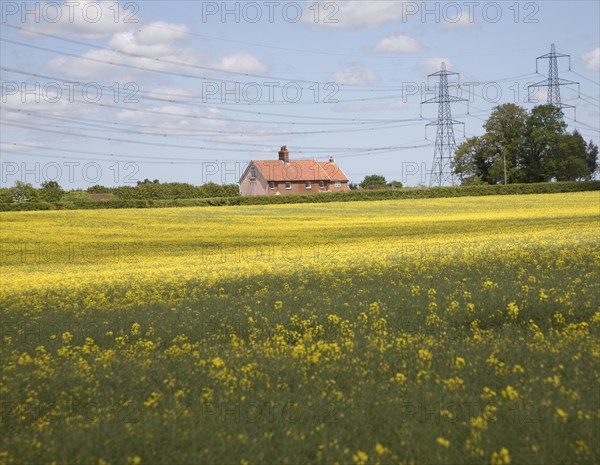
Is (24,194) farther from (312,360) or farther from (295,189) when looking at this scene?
(312,360)

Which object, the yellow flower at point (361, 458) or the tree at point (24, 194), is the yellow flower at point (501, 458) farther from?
the tree at point (24, 194)

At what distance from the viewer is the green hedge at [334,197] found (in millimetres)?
71812

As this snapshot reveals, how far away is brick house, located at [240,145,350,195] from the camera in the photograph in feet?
410

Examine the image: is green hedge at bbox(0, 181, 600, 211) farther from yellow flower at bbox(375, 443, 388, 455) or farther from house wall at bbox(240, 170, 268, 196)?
yellow flower at bbox(375, 443, 388, 455)

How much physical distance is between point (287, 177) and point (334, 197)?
4314cm

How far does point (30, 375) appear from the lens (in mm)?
11719

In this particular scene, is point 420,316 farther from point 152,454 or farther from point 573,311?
point 152,454

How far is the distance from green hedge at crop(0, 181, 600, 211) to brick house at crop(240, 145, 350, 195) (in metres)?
38.5

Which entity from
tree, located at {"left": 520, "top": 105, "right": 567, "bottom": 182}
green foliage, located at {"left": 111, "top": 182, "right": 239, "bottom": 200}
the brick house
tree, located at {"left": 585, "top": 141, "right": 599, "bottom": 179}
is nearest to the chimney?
the brick house

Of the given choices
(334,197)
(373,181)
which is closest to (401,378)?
(334,197)

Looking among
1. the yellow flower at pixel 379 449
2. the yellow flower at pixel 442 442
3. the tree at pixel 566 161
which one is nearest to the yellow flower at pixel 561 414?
the yellow flower at pixel 442 442

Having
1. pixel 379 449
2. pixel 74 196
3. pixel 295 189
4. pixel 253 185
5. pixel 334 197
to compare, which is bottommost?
pixel 379 449

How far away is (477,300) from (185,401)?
8.54 m

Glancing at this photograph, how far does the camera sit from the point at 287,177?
126 meters
